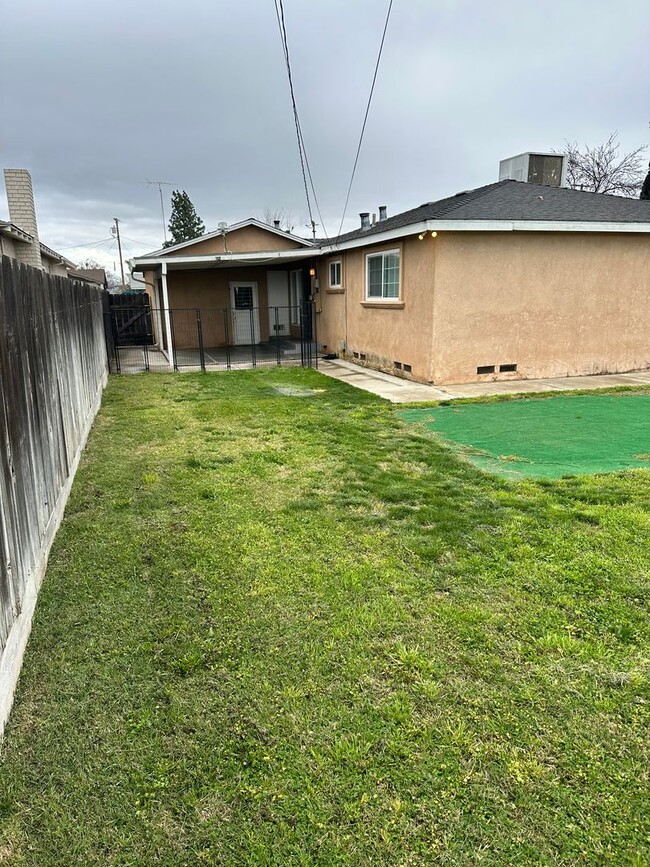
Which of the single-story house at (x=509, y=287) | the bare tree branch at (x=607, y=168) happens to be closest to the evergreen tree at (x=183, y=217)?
the bare tree branch at (x=607, y=168)

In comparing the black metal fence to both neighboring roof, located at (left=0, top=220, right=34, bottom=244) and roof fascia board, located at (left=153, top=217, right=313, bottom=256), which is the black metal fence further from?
neighboring roof, located at (left=0, top=220, right=34, bottom=244)

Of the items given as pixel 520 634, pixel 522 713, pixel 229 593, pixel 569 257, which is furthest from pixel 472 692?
pixel 569 257

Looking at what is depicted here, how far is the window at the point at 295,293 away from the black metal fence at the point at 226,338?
3 centimetres

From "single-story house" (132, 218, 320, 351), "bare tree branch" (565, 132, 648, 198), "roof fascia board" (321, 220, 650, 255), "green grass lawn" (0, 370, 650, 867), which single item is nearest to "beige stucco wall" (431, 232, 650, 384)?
"roof fascia board" (321, 220, 650, 255)

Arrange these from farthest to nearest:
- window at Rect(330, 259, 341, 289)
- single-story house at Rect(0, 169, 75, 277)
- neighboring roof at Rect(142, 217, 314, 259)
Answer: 1. neighboring roof at Rect(142, 217, 314, 259)
2. window at Rect(330, 259, 341, 289)
3. single-story house at Rect(0, 169, 75, 277)

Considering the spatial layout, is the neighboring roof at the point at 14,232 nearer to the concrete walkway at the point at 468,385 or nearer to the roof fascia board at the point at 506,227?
the concrete walkway at the point at 468,385

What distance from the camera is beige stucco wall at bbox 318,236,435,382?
10281 mm

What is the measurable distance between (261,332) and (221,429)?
11964 millimetres

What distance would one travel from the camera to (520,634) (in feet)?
8.97

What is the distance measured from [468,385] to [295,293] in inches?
389

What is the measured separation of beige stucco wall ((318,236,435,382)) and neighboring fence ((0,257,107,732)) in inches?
264

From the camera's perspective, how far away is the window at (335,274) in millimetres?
14711

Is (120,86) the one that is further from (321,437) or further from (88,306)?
(321,437)

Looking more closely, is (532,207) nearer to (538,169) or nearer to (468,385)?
(538,169)
